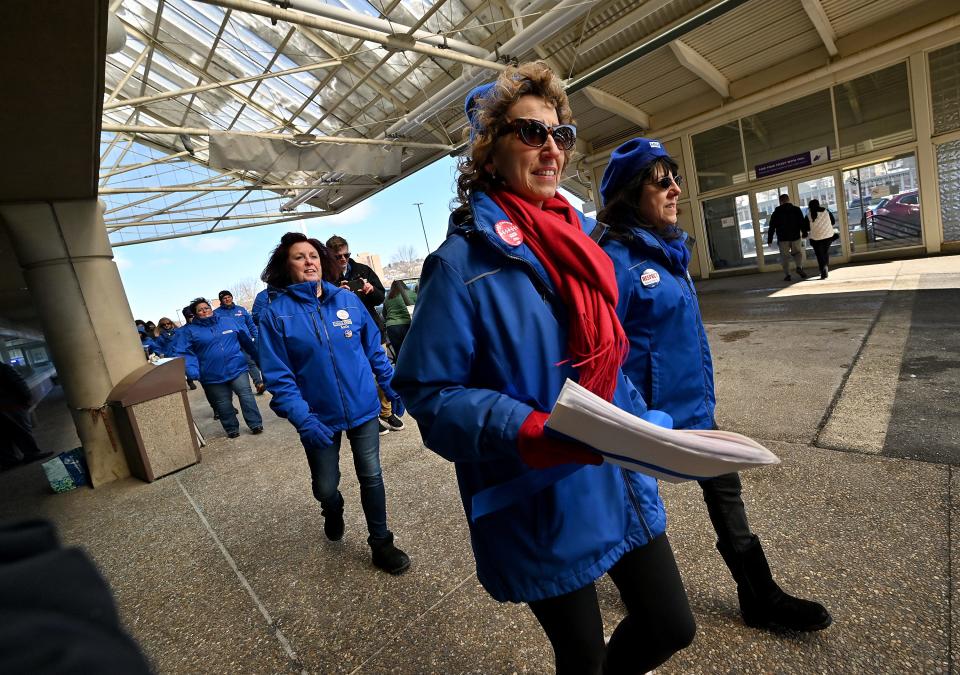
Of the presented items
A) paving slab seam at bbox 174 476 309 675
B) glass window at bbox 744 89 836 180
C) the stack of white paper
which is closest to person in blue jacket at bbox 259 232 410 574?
paving slab seam at bbox 174 476 309 675

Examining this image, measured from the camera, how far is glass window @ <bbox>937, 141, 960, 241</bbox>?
→ 1059 cm

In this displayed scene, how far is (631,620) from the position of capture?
1.45 meters

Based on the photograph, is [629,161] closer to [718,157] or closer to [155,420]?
[155,420]

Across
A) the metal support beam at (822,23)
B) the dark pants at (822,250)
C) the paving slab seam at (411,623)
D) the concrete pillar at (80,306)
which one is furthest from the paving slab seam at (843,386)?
the concrete pillar at (80,306)

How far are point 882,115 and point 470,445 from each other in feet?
48.5

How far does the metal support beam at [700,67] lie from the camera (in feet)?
36.6

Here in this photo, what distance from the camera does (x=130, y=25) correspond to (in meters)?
10.3

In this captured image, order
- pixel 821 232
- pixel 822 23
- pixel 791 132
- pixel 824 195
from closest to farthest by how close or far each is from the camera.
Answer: pixel 822 23
pixel 821 232
pixel 824 195
pixel 791 132

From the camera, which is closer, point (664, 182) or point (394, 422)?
point (664, 182)

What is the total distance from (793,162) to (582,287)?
14555 millimetres

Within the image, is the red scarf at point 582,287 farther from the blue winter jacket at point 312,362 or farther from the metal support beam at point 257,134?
the metal support beam at point 257,134

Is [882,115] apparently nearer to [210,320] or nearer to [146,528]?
[210,320]

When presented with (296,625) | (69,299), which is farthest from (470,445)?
(69,299)

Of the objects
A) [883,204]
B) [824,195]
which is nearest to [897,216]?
[883,204]
